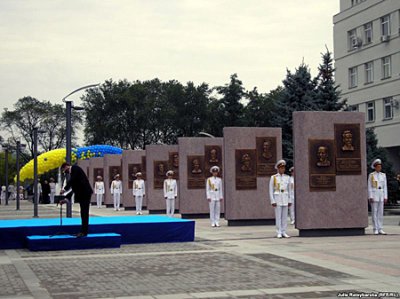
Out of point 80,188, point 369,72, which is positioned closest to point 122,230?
point 80,188

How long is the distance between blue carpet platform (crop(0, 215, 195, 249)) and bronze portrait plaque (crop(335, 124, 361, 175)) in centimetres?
453

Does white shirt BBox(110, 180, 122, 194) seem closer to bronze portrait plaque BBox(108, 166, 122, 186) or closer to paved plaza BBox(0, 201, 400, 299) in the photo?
bronze portrait plaque BBox(108, 166, 122, 186)

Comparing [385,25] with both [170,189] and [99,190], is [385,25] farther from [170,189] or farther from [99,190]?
[170,189]

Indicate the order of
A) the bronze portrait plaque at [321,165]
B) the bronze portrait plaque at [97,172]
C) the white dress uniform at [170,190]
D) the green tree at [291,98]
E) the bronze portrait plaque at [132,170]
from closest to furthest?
1. the bronze portrait plaque at [321,165]
2. the white dress uniform at [170,190]
3. the green tree at [291,98]
4. the bronze portrait plaque at [132,170]
5. the bronze portrait plaque at [97,172]

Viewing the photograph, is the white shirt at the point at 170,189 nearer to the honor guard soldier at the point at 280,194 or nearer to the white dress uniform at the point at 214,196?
the white dress uniform at the point at 214,196

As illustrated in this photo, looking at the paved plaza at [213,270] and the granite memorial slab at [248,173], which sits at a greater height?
the granite memorial slab at [248,173]

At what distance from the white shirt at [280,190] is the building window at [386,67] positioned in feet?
125

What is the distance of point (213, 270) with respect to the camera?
13.1 m

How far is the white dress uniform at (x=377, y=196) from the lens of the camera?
69.2ft

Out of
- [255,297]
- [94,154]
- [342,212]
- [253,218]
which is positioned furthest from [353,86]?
[255,297]

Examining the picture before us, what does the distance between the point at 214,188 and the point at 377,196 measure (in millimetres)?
6578

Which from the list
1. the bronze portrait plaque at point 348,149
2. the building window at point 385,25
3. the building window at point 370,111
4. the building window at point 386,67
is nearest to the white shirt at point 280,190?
the bronze portrait plaque at point 348,149

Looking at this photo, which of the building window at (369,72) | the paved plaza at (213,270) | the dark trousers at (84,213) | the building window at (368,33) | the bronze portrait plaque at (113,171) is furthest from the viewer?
the building window at (369,72)

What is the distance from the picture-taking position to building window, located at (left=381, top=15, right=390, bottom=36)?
5588 cm
